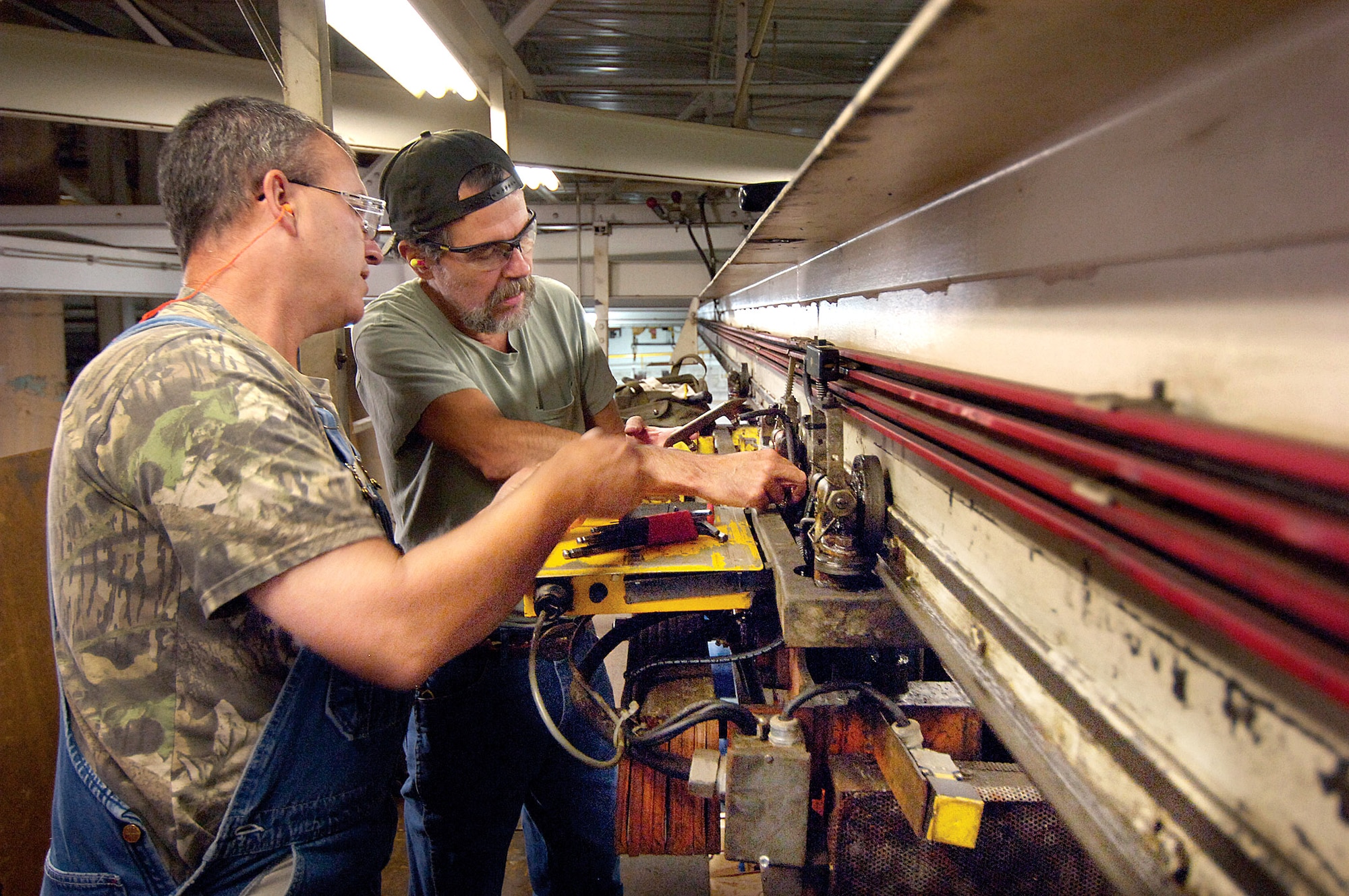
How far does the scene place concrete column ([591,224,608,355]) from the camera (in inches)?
229

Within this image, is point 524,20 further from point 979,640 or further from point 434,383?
point 979,640

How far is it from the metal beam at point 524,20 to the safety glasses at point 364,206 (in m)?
2.22

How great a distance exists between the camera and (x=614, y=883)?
192 cm

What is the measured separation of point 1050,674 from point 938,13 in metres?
0.63

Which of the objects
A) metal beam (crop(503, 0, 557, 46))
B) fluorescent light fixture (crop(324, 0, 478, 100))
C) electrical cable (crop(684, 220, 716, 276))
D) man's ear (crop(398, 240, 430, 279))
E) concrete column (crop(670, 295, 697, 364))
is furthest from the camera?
concrete column (crop(670, 295, 697, 364))

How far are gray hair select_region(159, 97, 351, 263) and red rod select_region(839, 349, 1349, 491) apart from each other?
113 centimetres

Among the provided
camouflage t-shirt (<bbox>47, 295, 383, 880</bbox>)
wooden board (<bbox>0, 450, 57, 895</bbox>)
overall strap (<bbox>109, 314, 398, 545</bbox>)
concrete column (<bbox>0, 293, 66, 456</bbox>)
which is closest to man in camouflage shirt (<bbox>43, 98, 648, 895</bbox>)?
camouflage t-shirt (<bbox>47, 295, 383, 880</bbox>)

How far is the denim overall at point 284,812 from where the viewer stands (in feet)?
2.91

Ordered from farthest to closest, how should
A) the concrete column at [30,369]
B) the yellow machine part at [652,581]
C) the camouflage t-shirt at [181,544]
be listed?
the concrete column at [30,369], the yellow machine part at [652,581], the camouflage t-shirt at [181,544]

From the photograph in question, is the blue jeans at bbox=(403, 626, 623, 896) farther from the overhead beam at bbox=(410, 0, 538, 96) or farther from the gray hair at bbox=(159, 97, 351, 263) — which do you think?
the overhead beam at bbox=(410, 0, 538, 96)

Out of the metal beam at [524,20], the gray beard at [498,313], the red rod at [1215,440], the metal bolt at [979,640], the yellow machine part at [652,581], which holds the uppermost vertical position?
the metal beam at [524,20]

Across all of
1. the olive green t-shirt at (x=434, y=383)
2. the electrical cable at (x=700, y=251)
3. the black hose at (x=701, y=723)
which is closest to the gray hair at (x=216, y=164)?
the olive green t-shirt at (x=434, y=383)

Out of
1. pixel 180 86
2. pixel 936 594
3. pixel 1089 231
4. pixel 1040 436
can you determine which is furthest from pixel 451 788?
pixel 180 86

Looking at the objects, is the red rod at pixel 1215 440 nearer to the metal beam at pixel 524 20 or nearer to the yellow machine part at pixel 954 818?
the yellow machine part at pixel 954 818
